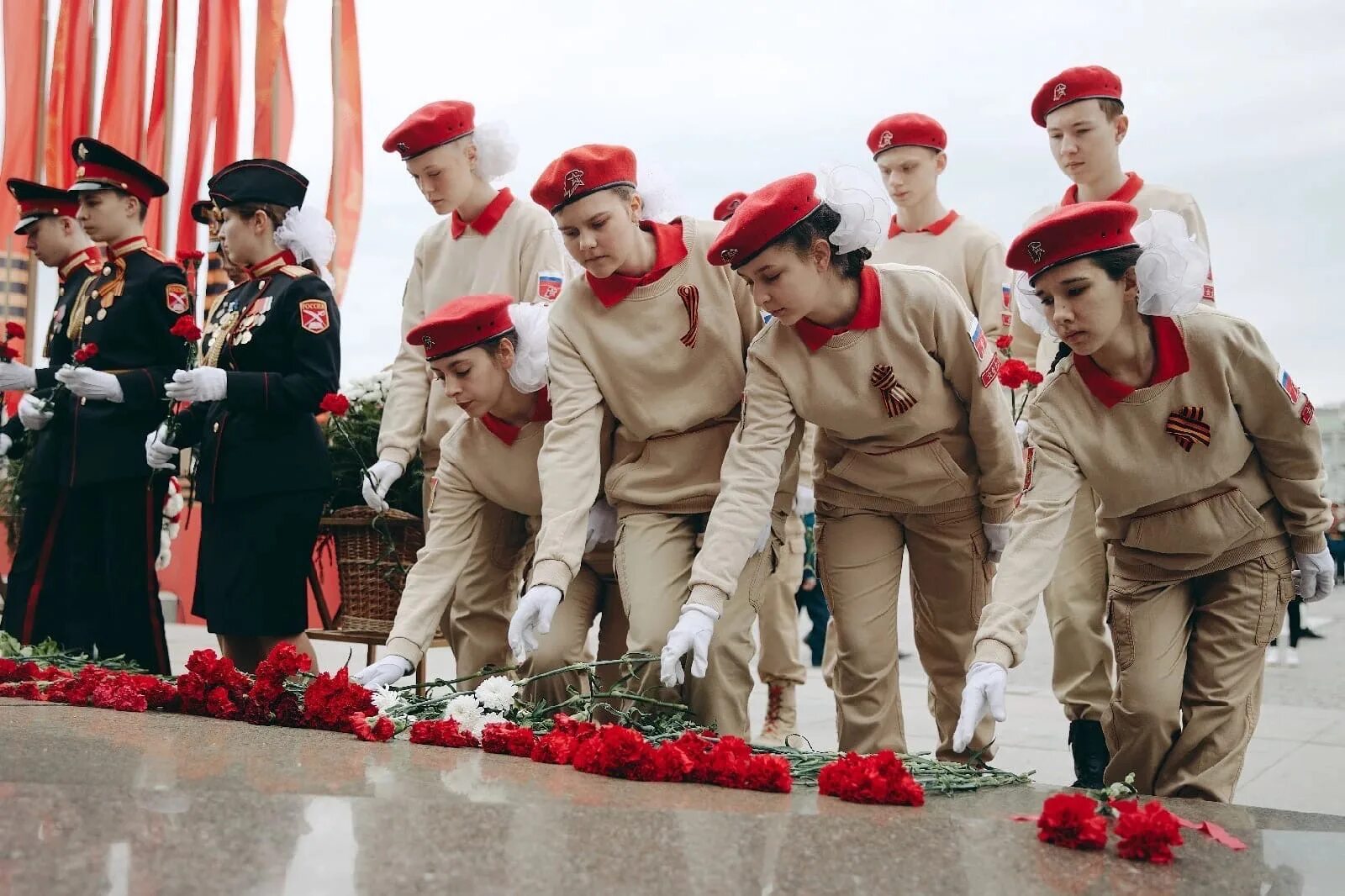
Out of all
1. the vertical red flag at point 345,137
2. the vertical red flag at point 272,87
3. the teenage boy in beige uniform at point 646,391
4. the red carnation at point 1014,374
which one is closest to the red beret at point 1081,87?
the red carnation at point 1014,374

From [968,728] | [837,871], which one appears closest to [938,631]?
[968,728]

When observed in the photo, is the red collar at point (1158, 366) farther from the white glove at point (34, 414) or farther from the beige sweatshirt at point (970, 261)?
the white glove at point (34, 414)

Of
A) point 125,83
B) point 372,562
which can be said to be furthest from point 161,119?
point 372,562

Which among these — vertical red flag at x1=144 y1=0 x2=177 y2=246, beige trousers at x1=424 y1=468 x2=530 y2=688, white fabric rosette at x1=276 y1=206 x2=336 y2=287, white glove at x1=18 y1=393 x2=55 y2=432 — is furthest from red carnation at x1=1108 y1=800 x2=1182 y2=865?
vertical red flag at x1=144 y1=0 x2=177 y2=246

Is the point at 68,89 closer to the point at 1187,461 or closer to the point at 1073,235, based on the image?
the point at 1073,235

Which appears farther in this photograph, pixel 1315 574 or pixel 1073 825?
pixel 1315 574

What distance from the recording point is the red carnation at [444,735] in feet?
9.80

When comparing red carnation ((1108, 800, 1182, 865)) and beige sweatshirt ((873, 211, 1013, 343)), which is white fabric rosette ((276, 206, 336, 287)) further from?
red carnation ((1108, 800, 1182, 865))

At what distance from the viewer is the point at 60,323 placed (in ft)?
17.4

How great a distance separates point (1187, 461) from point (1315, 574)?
1.39 feet

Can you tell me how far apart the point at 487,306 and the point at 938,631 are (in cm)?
145

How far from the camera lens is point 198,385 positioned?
4.30 metres

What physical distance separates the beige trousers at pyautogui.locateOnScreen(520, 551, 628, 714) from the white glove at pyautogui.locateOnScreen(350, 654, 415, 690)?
0.32 metres

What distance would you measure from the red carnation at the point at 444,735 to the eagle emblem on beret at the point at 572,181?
131 centimetres
